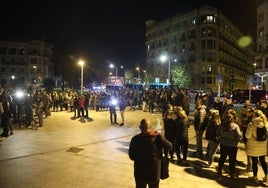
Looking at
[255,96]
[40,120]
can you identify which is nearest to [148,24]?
[255,96]

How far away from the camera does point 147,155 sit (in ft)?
15.9

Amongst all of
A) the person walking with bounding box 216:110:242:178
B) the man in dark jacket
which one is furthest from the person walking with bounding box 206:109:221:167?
the man in dark jacket

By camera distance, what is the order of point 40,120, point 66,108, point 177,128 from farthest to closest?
point 66,108, point 40,120, point 177,128

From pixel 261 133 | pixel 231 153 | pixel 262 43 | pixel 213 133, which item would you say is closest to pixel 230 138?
pixel 231 153

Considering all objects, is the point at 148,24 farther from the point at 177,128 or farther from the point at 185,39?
the point at 177,128

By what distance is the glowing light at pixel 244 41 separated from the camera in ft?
331

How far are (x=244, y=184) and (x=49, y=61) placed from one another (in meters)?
97.5

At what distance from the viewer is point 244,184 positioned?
7.36 metres

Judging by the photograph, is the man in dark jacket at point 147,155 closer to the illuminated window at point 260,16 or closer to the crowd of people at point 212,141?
the crowd of people at point 212,141

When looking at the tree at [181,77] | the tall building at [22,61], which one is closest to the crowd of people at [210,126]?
the tree at [181,77]

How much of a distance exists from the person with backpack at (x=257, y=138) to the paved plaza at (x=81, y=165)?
70cm

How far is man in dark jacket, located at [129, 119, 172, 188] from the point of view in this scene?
15.9 ft

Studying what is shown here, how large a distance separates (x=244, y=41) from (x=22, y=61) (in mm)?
74831

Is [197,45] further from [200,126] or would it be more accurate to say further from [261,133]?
[261,133]
